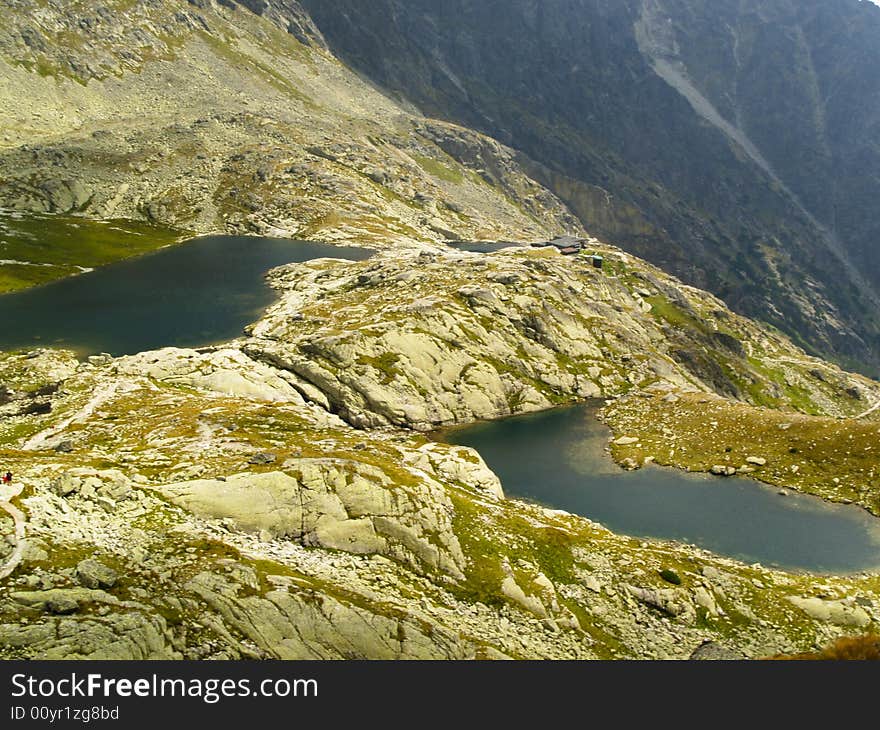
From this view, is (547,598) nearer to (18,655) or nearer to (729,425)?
(18,655)

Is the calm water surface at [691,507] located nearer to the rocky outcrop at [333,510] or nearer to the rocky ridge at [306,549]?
the rocky ridge at [306,549]

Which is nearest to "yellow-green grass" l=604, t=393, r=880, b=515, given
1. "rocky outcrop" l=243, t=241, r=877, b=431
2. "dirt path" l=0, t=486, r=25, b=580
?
"rocky outcrop" l=243, t=241, r=877, b=431

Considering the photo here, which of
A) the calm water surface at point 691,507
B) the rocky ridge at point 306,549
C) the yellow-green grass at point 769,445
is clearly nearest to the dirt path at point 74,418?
the rocky ridge at point 306,549

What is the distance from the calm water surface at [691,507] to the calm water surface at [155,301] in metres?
55.2

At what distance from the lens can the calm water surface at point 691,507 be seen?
Answer: 168 ft

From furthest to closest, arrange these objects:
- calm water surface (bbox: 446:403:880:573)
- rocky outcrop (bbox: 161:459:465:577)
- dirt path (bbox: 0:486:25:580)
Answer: calm water surface (bbox: 446:403:880:573), rocky outcrop (bbox: 161:459:465:577), dirt path (bbox: 0:486:25:580)

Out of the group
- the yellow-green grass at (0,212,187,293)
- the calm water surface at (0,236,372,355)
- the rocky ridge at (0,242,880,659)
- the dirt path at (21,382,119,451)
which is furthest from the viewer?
the yellow-green grass at (0,212,187,293)

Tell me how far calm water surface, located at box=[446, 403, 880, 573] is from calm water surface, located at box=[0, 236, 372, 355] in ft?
181

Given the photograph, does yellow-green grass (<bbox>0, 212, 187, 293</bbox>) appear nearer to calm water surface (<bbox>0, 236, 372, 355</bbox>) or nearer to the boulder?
→ calm water surface (<bbox>0, 236, 372, 355</bbox>)

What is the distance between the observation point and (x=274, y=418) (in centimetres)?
5644

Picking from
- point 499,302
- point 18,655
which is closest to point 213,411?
point 18,655

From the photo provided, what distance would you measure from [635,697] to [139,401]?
57.5m

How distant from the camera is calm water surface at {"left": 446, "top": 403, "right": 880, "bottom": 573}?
5116 cm

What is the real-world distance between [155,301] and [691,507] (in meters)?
107
